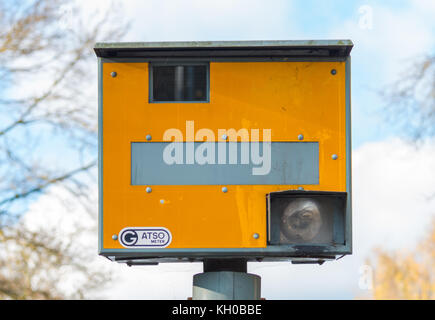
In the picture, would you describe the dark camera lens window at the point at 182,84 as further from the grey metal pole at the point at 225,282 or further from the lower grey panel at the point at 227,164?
the grey metal pole at the point at 225,282

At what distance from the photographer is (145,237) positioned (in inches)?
138

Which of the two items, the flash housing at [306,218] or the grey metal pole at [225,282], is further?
the grey metal pole at [225,282]

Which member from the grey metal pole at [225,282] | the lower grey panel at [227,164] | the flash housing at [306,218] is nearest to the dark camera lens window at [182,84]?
the lower grey panel at [227,164]

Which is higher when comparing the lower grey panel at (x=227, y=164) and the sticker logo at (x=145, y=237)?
the lower grey panel at (x=227, y=164)

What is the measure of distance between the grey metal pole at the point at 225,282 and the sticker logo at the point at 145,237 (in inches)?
14.9

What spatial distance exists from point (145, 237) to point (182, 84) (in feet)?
2.48

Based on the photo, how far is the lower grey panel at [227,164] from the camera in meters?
3.55

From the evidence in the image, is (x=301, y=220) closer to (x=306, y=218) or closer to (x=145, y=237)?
(x=306, y=218)

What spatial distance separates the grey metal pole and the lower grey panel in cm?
49

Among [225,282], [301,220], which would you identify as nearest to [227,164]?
[301,220]

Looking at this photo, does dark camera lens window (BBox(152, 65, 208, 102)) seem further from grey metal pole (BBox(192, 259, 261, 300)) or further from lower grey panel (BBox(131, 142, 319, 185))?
grey metal pole (BBox(192, 259, 261, 300))

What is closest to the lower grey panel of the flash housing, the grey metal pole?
the flash housing
